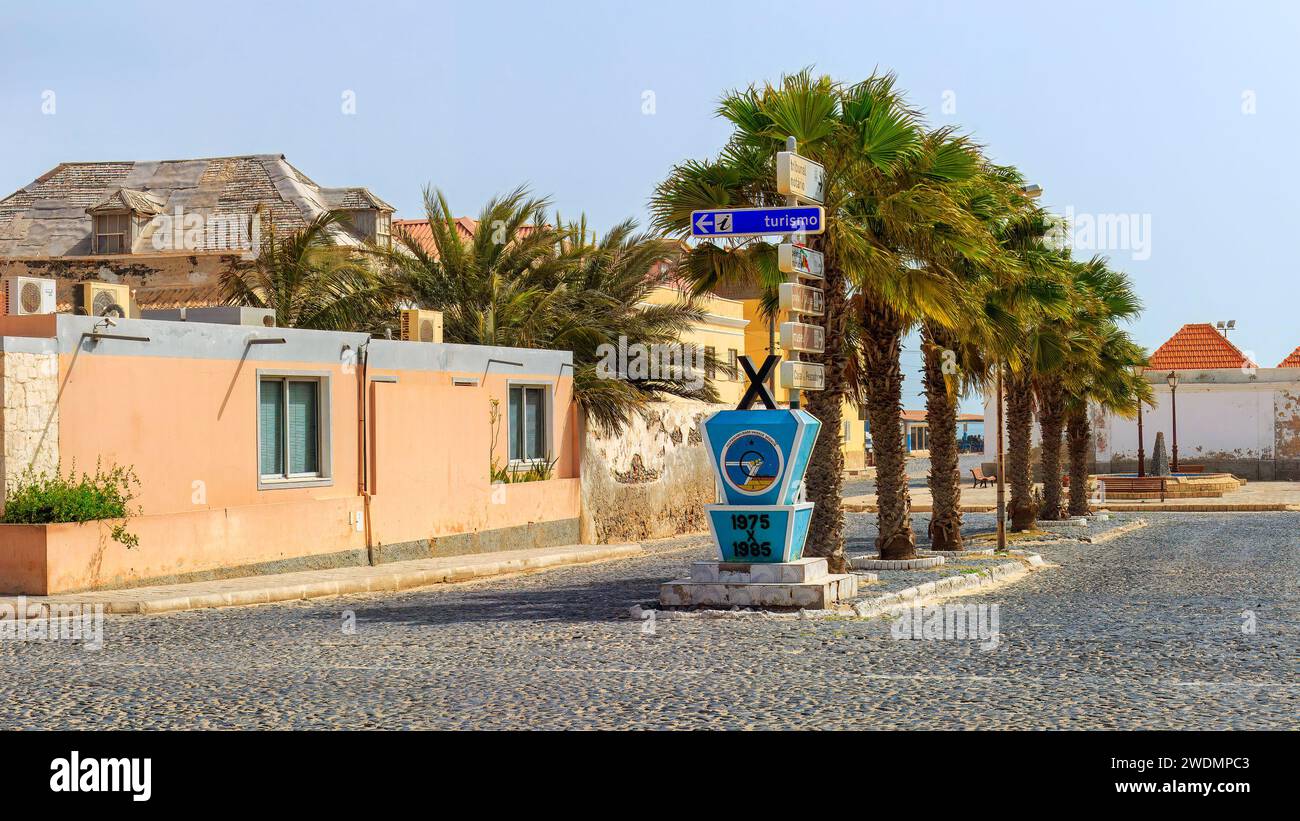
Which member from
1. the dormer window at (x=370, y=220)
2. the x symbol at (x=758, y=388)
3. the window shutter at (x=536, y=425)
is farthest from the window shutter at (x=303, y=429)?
the dormer window at (x=370, y=220)

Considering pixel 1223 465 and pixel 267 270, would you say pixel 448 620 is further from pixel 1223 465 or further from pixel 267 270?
pixel 1223 465

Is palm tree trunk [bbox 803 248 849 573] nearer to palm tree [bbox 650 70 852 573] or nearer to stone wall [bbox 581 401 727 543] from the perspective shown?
palm tree [bbox 650 70 852 573]

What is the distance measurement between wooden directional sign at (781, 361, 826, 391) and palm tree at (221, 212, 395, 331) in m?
14.8

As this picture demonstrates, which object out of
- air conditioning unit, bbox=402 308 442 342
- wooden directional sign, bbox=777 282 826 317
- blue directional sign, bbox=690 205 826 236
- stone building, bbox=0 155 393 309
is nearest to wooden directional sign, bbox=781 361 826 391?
wooden directional sign, bbox=777 282 826 317

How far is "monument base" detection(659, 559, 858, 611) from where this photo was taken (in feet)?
46.6

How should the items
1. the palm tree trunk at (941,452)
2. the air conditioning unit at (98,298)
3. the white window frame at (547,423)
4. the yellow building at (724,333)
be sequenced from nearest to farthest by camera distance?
1. the air conditioning unit at (98,298)
2. the palm tree trunk at (941,452)
3. the white window frame at (547,423)
4. the yellow building at (724,333)

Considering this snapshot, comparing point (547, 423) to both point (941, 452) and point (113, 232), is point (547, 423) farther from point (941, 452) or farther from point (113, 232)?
point (113, 232)

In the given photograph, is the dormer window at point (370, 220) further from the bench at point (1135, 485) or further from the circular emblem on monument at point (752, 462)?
the circular emblem on monument at point (752, 462)

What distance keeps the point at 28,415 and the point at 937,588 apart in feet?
34.1

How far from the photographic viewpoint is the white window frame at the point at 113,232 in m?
40.1

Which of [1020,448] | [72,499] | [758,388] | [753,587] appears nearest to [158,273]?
[1020,448]

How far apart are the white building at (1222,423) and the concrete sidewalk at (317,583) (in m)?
39.6

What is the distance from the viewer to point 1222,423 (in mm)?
59562
